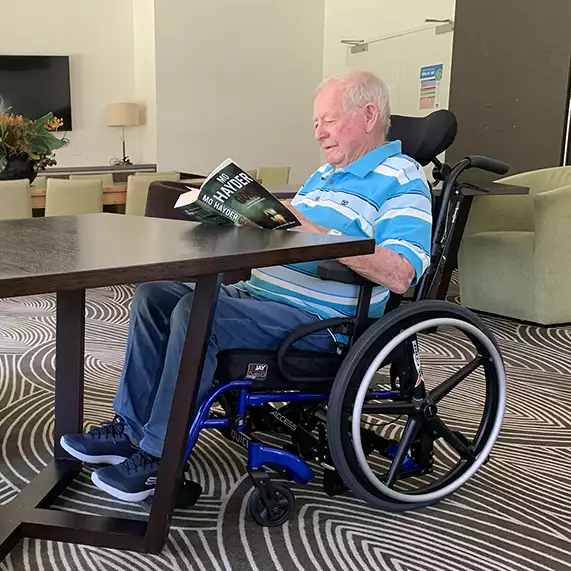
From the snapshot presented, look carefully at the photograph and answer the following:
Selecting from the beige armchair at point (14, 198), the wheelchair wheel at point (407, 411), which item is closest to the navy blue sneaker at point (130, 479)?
the wheelchair wheel at point (407, 411)

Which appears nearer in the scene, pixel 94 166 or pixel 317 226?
pixel 317 226

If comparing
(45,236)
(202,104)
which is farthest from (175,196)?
(202,104)

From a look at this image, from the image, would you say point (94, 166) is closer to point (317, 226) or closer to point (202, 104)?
point (202, 104)

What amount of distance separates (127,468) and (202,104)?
20.5 feet

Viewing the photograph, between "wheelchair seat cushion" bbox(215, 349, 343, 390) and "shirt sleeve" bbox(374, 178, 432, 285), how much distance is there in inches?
11.1

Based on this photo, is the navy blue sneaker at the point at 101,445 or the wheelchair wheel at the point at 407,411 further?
the navy blue sneaker at the point at 101,445

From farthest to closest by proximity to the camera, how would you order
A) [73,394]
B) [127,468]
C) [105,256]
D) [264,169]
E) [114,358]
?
[264,169]
[114,358]
[73,394]
[127,468]
[105,256]

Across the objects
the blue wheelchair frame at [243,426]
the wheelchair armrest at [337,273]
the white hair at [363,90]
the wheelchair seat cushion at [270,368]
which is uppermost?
the white hair at [363,90]

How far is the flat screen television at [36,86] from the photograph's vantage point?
690cm

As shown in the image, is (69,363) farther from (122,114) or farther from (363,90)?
(122,114)

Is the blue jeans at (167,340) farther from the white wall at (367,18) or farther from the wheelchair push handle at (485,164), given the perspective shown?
the white wall at (367,18)

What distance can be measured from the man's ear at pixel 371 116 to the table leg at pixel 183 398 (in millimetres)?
647

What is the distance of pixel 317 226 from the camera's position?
5.08 feet

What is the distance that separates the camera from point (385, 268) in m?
1.45
